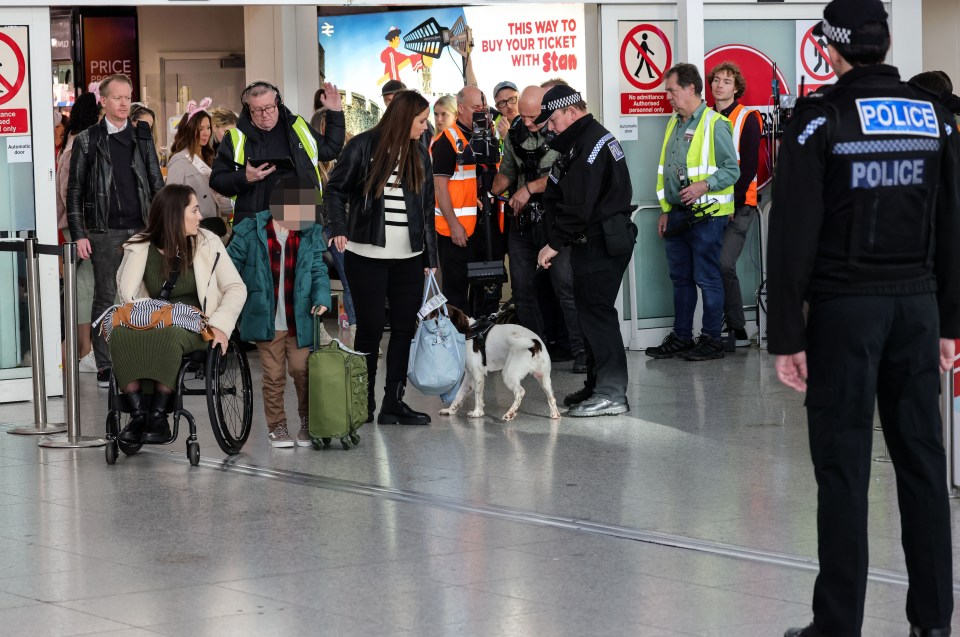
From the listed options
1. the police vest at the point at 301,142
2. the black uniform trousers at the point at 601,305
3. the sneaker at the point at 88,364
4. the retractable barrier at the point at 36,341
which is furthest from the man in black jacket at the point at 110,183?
the black uniform trousers at the point at 601,305

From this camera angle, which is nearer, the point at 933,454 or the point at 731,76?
the point at 933,454

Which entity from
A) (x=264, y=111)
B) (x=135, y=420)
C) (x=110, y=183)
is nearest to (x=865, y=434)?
(x=135, y=420)

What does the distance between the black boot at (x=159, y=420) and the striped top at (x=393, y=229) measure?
57.8 inches

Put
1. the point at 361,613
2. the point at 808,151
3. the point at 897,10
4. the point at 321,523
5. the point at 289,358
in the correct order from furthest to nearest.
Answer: the point at 897,10
the point at 289,358
the point at 321,523
the point at 361,613
the point at 808,151

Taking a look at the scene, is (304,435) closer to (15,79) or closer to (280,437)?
(280,437)

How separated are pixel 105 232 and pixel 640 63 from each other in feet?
13.5

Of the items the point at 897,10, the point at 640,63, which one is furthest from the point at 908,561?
the point at 897,10

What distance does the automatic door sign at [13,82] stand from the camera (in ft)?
31.3

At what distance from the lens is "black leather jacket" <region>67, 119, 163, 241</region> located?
9727 millimetres

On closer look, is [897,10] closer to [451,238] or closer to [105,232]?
[451,238]

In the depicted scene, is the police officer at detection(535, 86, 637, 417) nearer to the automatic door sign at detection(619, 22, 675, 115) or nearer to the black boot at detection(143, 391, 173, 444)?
the black boot at detection(143, 391, 173, 444)

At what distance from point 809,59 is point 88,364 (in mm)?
5912

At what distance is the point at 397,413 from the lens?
326 inches

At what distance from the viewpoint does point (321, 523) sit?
5867 millimetres
